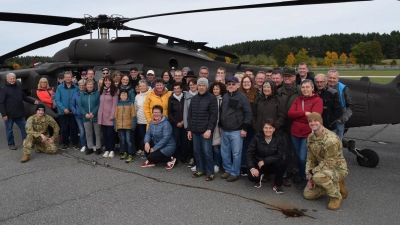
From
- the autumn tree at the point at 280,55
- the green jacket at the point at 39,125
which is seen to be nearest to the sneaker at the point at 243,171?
the green jacket at the point at 39,125

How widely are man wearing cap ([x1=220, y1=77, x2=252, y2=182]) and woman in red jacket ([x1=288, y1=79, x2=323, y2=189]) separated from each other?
671 millimetres

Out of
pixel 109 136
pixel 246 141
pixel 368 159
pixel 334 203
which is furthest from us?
pixel 109 136

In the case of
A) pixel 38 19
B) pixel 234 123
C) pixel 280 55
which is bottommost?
pixel 234 123

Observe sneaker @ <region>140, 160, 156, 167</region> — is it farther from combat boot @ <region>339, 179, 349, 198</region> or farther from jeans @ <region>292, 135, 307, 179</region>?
combat boot @ <region>339, 179, 349, 198</region>

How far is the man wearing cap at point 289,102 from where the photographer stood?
474cm

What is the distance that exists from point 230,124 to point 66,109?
3.83m

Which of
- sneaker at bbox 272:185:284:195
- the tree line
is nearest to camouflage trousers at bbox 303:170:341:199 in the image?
sneaker at bbox 272:185:284:195

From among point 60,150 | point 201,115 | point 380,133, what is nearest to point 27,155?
point 60,150

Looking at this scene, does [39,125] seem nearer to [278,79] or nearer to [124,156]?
[124,156]

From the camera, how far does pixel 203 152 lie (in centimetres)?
516

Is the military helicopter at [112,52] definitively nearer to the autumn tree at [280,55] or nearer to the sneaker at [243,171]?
the sneaker at [243,171]

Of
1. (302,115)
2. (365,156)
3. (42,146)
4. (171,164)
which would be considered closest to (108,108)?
(171,164)

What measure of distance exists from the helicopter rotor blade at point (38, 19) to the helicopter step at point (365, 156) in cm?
693

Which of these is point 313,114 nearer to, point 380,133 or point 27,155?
point 27,155
